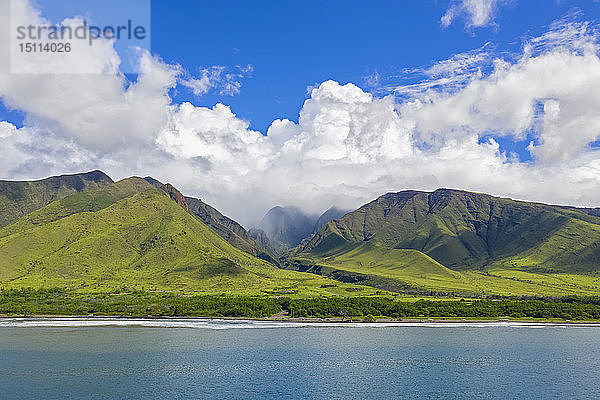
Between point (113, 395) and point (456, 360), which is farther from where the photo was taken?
point (456, 360)

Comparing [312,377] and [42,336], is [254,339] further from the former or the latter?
[42,336]

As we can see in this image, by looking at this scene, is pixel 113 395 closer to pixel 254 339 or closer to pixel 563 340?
pixel 254 339

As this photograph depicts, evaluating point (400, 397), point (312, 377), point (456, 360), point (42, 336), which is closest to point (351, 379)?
point (312, 377)

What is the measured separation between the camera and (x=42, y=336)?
7480 inches

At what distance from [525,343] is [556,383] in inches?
2706

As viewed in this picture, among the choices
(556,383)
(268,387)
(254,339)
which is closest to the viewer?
(268,387)

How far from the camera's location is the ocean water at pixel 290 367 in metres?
112

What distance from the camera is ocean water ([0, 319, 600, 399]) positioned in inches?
4414

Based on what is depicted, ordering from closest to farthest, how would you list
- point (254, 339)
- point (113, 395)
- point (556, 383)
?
point (113, 395)
point (556, 383)
point (254, 339)

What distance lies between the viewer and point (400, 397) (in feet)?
355

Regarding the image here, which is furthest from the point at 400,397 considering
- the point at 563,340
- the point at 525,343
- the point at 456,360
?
the point at 563,340

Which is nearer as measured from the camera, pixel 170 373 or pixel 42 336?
pixel 170 373

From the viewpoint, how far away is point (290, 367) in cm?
13688

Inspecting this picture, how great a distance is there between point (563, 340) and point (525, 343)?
2110 cm
